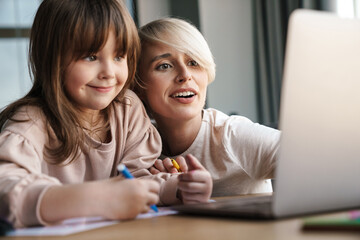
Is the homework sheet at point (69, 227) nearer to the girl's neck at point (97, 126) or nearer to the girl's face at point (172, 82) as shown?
the girl's neck at point (97, 126)

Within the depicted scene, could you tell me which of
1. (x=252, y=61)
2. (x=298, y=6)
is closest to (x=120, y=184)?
(x=298, y=6)

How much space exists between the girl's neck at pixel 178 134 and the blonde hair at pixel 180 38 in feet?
0.62

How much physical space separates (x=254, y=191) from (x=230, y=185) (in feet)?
0.27

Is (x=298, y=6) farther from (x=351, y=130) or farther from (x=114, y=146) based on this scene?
(x=351, y=130)

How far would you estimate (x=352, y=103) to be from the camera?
718 millimetres

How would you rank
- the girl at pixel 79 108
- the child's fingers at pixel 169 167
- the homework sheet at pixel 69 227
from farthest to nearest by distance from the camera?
1. the child's fingers at pixel 169 167
2. the girl at pixel 79 108
3. the homework sheet at pixel 69 227

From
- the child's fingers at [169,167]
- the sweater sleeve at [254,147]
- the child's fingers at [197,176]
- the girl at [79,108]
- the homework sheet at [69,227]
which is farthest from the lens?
the sweater sleeve at [254,147]

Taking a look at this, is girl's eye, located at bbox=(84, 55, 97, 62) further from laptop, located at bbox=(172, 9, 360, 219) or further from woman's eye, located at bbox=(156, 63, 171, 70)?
laptop, located at bbox=(172, 9, 360, 219)

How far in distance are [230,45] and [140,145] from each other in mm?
3029

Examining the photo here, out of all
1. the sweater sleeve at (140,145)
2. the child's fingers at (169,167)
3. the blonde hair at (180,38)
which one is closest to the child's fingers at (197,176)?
the sweater sleeve at (140,145)

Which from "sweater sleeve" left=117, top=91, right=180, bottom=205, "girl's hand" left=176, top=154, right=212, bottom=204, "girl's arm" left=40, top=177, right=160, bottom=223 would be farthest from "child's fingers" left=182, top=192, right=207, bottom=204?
"girl's arm" left=40, top=177, right=160, bottom=223

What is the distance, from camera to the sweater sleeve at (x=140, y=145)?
1234mm

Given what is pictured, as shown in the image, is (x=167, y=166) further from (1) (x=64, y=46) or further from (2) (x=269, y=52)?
(2) (x=269, y=52)

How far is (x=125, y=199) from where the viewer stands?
31.4 inches
